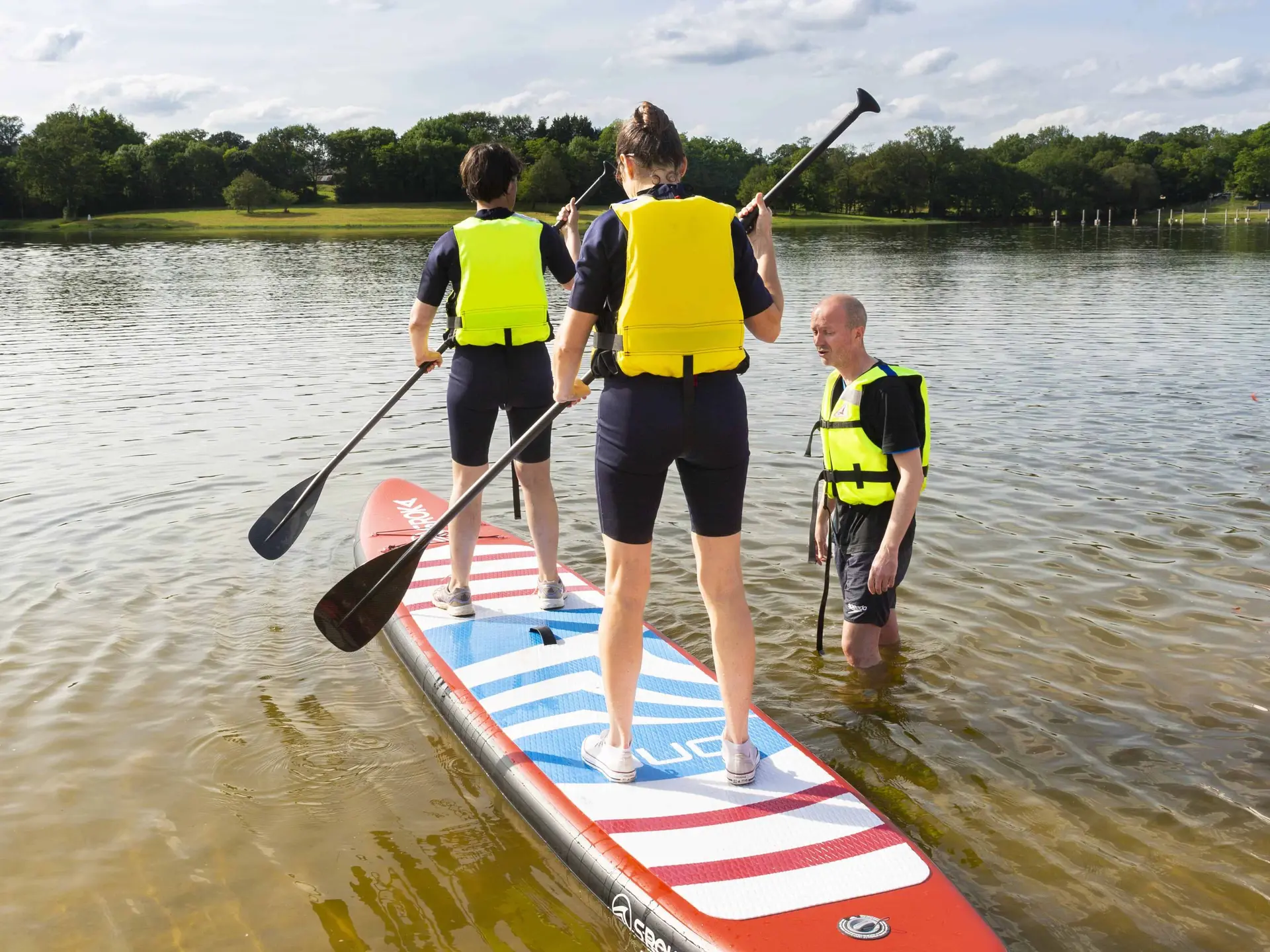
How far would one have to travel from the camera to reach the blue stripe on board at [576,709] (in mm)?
4406

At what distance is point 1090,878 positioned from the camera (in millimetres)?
3650

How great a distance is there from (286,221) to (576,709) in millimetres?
90418

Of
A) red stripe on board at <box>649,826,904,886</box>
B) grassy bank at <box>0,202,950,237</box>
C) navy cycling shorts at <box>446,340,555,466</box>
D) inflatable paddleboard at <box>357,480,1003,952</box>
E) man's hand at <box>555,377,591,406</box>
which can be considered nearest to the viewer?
inflatable paddleboard at <box>357,480,1003,952</box>

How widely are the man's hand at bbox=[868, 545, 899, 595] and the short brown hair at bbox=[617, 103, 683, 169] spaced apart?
1970mm

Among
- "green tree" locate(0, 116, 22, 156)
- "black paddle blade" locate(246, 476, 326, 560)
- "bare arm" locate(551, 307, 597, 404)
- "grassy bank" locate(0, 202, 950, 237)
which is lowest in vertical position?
"black paddle blade" locate(246, 476, 326, 560)

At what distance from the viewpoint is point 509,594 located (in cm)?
588

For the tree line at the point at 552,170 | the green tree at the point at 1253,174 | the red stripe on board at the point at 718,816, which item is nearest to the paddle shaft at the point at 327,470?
the red stripe on board at the point at 718,816

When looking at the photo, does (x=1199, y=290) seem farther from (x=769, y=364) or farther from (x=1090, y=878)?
(x=1090, y=878)

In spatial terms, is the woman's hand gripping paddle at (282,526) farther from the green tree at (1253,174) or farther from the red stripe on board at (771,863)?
the green tree at (1253,174)

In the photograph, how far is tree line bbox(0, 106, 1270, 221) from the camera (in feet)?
322

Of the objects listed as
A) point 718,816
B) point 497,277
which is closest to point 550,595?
point 497,277

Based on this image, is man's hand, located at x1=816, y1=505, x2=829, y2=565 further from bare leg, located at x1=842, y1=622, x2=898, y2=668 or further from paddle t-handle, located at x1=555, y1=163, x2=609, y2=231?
paddle t-handle, located at x1=555, y1=163, x2=609, y2=231

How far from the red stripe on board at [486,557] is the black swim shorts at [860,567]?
233cm

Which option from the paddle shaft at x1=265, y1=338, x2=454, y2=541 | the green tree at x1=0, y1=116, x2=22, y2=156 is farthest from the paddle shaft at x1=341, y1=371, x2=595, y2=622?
the green tree at x1=0, y1=116, x2=22, y2=156
